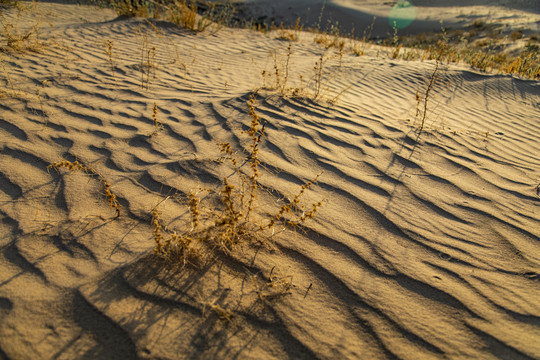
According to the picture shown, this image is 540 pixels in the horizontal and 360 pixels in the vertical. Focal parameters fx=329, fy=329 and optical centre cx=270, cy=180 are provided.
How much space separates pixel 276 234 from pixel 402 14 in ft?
61.7

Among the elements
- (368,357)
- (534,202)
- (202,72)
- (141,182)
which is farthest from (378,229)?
(202,72)

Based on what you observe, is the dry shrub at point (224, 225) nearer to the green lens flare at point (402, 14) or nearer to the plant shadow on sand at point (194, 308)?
the plant shadow on sand at point (194, 308)

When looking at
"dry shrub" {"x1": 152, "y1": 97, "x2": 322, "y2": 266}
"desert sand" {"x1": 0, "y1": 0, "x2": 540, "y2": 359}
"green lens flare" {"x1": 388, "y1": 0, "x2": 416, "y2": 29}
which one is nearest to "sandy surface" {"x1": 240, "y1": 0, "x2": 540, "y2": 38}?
"green lens flare" {"x1": 388, "y1": 0, "x2": 416, "y2": 29}

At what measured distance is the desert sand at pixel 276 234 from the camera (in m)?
1.31

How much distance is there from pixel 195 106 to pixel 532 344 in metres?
2.99

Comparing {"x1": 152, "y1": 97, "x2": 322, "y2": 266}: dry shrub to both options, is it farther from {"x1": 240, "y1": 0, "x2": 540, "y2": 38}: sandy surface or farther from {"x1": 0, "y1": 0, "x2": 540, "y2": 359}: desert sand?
{"x1": 240, "y1": 0, "x2": 540, "y2": 38}: sandy surface

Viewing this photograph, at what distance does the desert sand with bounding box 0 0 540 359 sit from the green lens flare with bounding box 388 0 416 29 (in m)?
13.8

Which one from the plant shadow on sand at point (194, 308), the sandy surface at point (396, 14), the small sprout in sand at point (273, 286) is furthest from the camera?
the sandy surface at point (396, 14)

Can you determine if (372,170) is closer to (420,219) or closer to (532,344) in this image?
(420,219)

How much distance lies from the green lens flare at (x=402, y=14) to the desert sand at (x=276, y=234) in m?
13.8

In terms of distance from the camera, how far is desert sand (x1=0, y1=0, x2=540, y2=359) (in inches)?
51.5

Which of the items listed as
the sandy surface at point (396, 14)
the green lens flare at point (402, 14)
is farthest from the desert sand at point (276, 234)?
the green lens flare at point (402, 14)

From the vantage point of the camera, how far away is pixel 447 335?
1.37 metres

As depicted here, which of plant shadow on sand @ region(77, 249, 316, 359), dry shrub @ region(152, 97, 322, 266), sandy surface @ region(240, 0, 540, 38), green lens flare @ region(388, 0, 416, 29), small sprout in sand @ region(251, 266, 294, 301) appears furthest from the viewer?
green lens flare @ region(388, 0, 416, 29)
